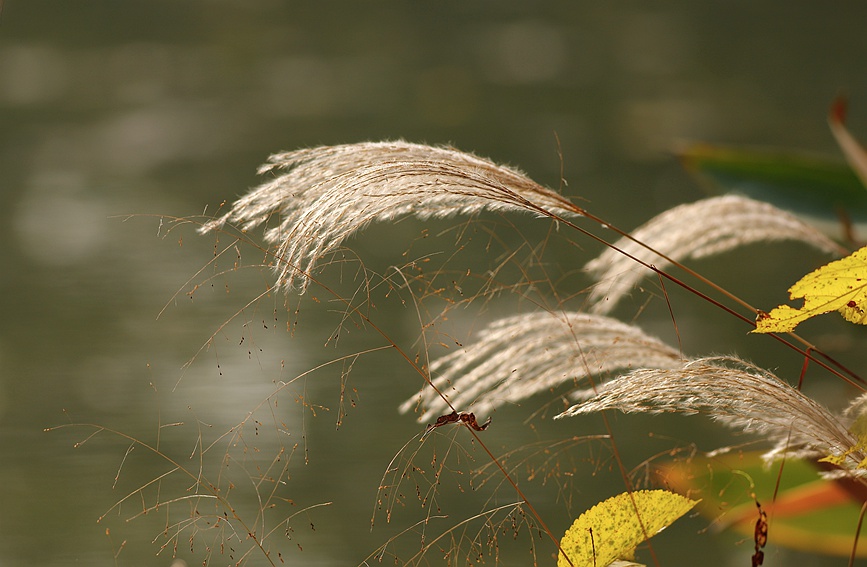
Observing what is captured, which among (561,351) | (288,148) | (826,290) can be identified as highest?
(826,290)

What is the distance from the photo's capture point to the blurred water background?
1.32m

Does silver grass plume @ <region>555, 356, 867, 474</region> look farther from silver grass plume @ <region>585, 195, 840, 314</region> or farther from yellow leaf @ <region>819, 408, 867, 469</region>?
silver grass plume @ <region>585, 195, 840, 314</region>

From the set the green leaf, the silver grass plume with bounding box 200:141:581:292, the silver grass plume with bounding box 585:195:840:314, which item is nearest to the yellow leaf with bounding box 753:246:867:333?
the silver grass plume with bounding box 200:141:581:292

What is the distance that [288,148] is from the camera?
240 centimetres

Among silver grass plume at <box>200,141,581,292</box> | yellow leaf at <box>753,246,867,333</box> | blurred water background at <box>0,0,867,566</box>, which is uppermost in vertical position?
silver grass plume at <box>200,141,581,292</box>

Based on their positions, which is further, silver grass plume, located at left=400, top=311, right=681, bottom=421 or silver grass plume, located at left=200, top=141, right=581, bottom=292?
silver grass plume, located at left=400, top=311, right=681, bottom=421

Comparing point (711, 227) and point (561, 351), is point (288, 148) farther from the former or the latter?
point (561, 351)

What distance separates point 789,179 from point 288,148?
4.49ft

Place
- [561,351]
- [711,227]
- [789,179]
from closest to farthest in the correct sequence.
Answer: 1. [561,351]
2. [711,227]
3. [789,179]

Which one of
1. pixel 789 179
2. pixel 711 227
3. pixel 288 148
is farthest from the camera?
pixel 288 148

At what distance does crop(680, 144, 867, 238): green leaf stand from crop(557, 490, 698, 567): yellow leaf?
2.73ft

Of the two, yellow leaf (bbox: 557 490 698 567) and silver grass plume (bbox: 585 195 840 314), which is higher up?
silver grass plume (bbox: 585 195 840 314)

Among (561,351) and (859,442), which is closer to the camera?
(859,442)

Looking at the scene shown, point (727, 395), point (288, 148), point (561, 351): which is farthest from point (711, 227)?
point (288, 148)
